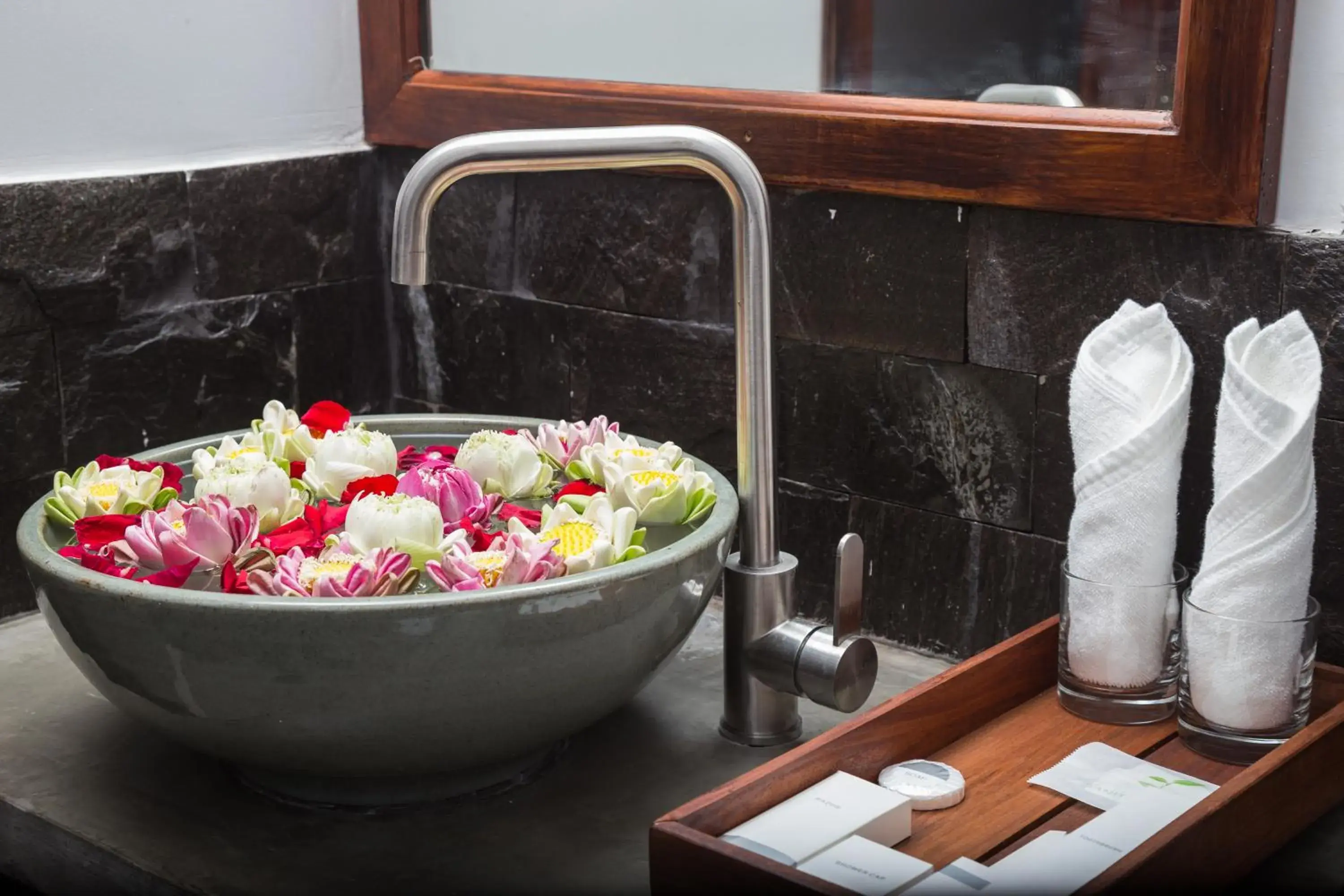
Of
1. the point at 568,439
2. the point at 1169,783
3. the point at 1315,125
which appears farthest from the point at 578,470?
the point at 1315,125

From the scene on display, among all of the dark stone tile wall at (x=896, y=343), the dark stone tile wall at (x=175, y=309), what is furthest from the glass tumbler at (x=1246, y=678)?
the dark stone tile wall at (x=175, y=309)

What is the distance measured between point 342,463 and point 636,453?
0.71ft

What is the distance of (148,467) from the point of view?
1130 millimetres

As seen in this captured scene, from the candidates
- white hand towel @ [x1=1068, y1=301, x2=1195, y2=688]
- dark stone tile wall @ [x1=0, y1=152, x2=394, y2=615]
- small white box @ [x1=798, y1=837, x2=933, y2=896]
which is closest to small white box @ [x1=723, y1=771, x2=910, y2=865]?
small white box @ [x1=798, y1=837, x2=933, y2=896]

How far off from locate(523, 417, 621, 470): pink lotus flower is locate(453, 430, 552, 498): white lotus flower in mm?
33

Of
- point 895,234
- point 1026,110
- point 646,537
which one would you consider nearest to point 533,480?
point 646,537

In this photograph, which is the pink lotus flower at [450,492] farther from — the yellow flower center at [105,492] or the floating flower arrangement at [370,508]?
the yellow flower center at [105,492]

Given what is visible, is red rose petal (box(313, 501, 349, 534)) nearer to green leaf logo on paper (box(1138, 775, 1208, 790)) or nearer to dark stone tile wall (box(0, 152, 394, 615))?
dark stone tile wall (box(0, 152, 394, 615))

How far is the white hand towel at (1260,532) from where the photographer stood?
3.21 ft

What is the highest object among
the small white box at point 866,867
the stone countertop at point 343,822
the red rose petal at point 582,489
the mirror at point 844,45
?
the mirror at point 844,45

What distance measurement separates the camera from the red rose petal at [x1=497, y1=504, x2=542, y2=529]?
1.07m

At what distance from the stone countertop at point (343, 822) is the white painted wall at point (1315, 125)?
16.4 inches

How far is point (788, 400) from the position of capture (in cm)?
136

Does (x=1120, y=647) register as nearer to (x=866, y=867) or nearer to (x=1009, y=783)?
(x=1009, y=783)
